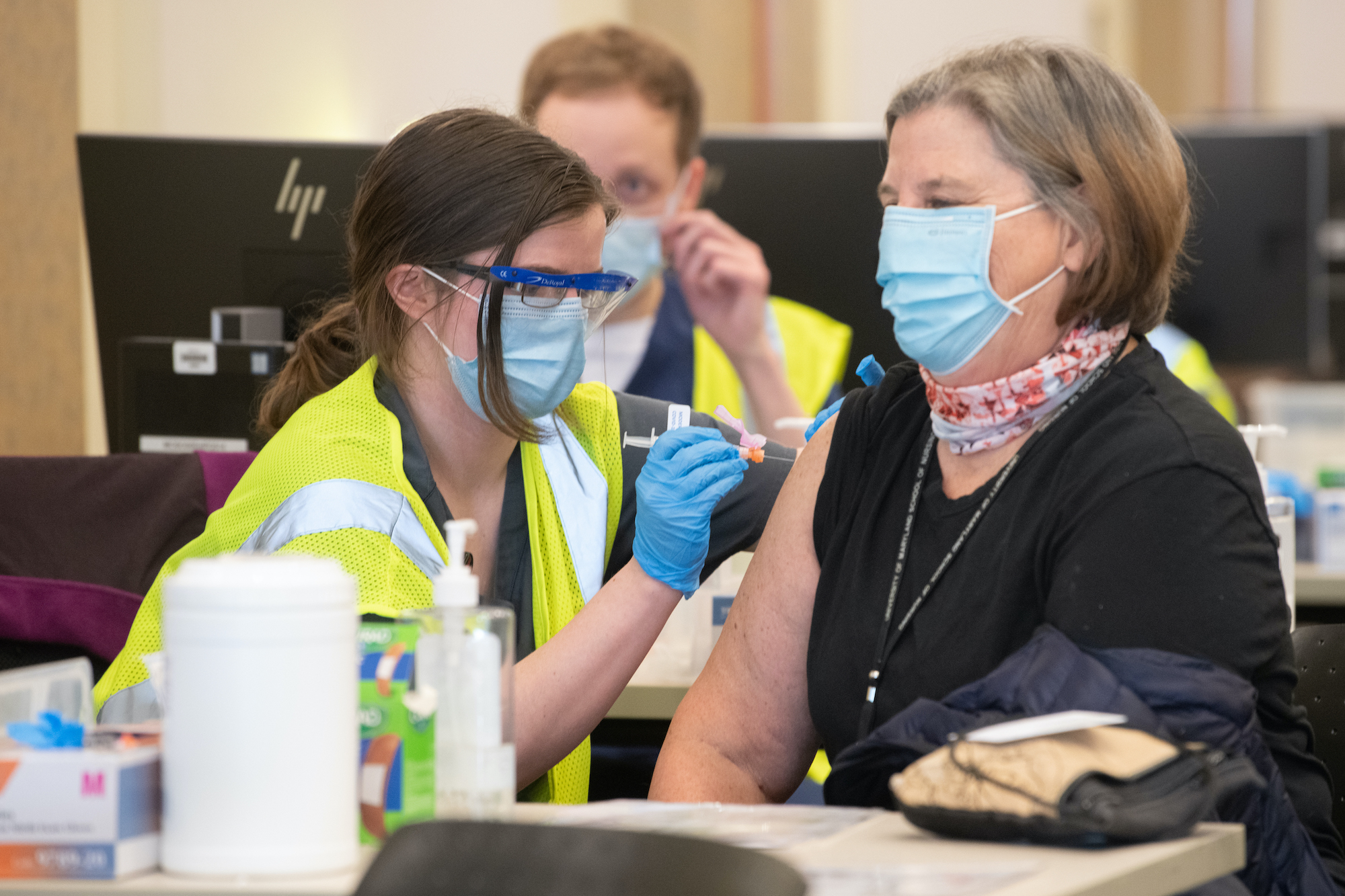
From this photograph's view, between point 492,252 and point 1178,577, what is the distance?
0.85 metres

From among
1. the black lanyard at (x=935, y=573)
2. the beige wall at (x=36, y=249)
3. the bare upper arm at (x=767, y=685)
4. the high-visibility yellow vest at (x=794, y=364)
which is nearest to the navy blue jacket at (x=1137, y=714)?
the black lanyard at (x=935, y=573)

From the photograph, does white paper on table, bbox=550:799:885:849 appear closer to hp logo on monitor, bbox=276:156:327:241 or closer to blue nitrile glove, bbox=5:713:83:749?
blue nitrile glove, bbox=5:713:83:749

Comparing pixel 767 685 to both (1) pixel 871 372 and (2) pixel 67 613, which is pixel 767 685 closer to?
(1) pixel 871 372

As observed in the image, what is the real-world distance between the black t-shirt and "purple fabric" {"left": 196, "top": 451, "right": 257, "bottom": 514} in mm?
755

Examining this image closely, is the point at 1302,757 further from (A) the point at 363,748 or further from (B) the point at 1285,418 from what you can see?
(B) the point at 1285,418

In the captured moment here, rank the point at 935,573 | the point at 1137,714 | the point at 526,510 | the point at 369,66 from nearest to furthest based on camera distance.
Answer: the point at 1137,714 < the point at 935,573 < the point at 526,510 < the point at 369,66

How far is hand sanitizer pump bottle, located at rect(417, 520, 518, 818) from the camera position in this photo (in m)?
0.95

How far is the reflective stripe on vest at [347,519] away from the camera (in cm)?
149

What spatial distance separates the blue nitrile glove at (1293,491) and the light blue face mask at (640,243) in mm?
1111

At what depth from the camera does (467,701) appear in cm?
95

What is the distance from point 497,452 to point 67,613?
1.70ft

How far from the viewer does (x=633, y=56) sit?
2.79 metres

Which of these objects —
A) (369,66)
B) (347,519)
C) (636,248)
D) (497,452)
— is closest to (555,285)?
(497,452)

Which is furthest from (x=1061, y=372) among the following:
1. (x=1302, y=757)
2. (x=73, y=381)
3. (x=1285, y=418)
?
(x=1285, y=418)
